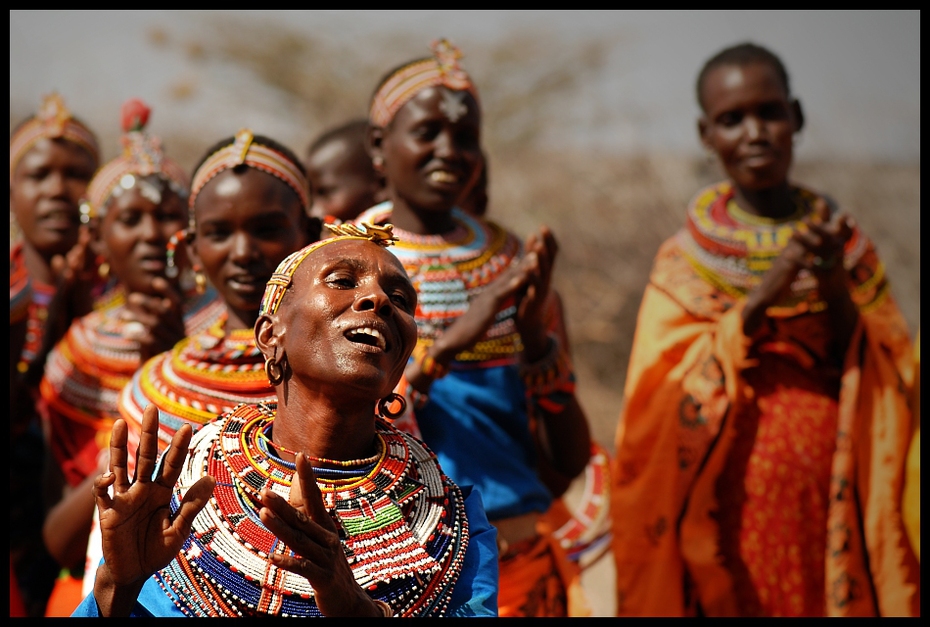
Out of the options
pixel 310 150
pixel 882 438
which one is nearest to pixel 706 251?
pixel 882 438

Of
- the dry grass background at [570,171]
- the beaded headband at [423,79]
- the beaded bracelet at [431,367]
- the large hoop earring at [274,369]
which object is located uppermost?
the beaded headband at [423,79]

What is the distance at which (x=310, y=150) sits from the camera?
225 inches

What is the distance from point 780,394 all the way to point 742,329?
329 mm

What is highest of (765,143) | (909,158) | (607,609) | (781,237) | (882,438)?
(765,143)

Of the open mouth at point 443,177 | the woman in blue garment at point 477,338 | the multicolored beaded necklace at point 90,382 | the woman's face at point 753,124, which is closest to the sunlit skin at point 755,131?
the woman's face at point 753,124

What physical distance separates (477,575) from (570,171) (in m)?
10.1

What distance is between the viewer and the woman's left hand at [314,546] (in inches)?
80.3

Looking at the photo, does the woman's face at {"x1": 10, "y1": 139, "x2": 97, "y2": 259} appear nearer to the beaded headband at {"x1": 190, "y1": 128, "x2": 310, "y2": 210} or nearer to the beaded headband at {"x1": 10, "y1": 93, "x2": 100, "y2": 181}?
the beaded headband at {"x1": 10, "y1": 93, "x2": 100, "y2": 181}

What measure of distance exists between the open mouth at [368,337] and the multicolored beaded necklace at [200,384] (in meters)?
0.65

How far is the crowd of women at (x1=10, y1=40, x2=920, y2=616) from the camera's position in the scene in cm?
251

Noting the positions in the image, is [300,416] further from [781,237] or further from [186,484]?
[781,237]

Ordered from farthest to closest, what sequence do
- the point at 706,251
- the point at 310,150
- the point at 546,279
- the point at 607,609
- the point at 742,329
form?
the point at 607,609 < the point at 310,150 < the point at 706,251 < the point at 742,329 < the point at 546,279

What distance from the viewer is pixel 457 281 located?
3953mm

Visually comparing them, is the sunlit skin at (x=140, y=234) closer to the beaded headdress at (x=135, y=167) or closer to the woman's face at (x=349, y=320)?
the beaded headdress at (x=135, y=167)
